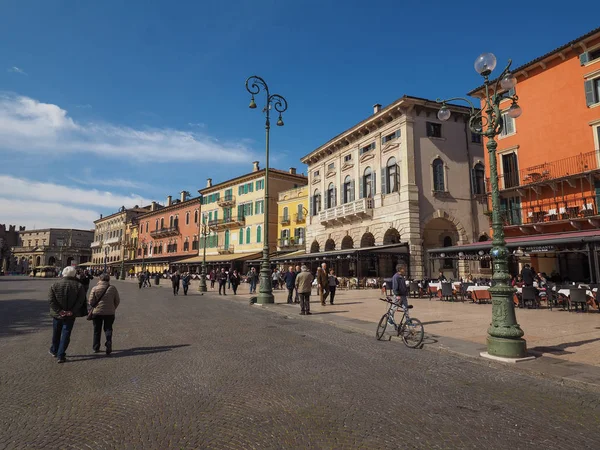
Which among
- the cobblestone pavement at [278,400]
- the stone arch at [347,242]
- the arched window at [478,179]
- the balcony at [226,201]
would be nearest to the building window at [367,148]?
the stone arch at [347,242]

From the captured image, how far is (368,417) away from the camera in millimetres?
3762

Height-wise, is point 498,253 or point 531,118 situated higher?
point 531,118

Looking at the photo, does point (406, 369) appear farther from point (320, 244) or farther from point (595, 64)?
point (320, 244)

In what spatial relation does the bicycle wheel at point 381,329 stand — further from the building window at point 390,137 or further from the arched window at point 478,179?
the arched window at point 478,179

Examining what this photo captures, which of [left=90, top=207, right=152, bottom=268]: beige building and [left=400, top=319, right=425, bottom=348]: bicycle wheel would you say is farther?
[left=90, top=207, right=152, bottom=268]: beige building

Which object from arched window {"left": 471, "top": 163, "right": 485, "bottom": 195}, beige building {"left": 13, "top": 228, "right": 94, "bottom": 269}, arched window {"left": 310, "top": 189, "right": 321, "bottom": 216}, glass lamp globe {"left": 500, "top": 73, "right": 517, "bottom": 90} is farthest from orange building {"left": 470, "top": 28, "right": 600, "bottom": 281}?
beige building {"left": 13, "top": 228, "right": 94, "bottom": 269}

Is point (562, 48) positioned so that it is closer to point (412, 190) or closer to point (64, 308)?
point (412, 190)

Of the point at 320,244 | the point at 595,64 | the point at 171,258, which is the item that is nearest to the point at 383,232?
the point at 320,244

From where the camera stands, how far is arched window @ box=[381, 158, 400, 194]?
88.0 ft

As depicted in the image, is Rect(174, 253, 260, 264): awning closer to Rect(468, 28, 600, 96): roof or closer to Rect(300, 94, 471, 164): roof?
Rect(300, 94, 471, 164): roof

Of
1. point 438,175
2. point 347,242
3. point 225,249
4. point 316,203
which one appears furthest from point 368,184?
point 225,249

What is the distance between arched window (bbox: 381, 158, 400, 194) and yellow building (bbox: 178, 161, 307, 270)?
18084mm

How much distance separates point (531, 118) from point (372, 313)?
16000 mm

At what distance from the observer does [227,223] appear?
155ft
